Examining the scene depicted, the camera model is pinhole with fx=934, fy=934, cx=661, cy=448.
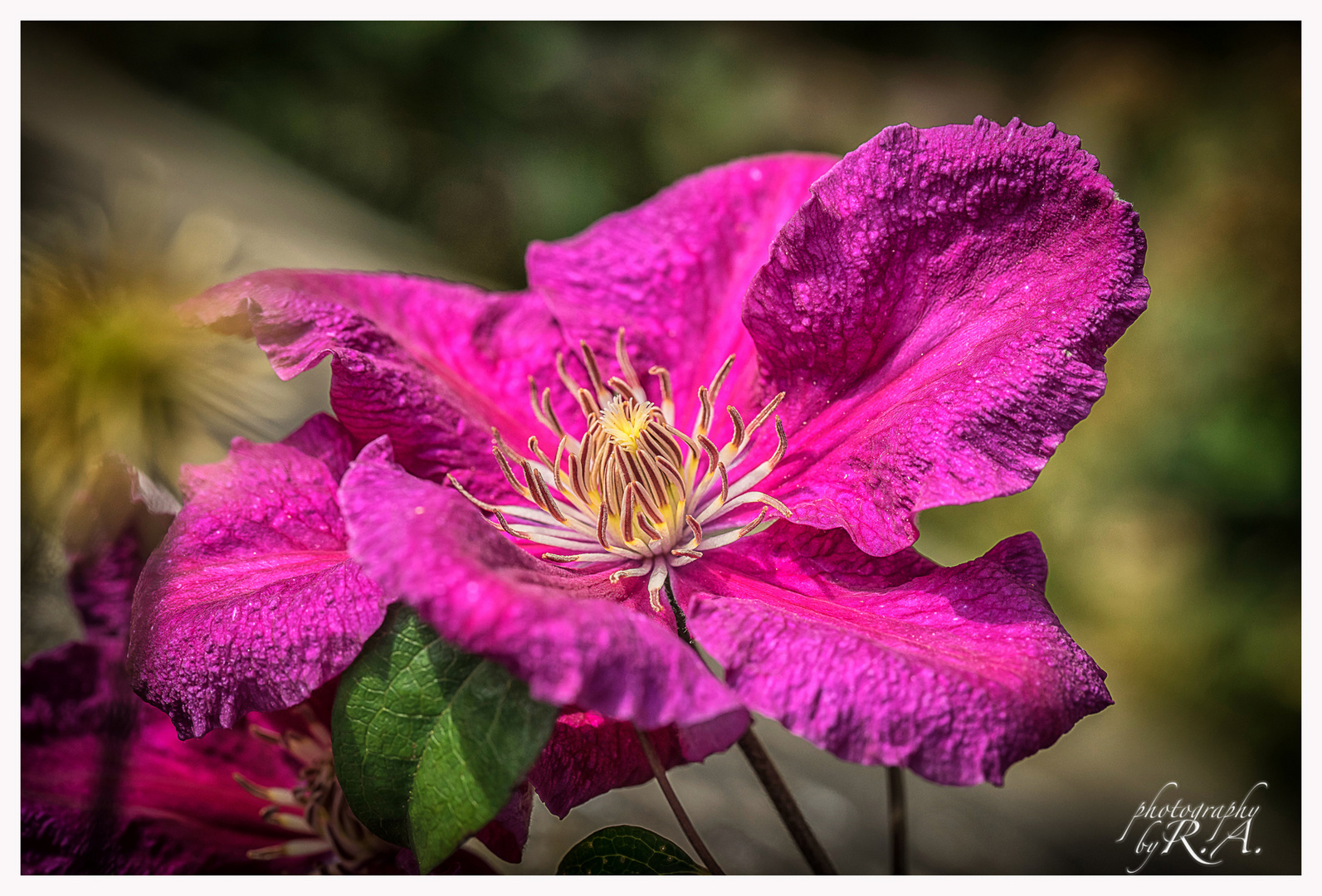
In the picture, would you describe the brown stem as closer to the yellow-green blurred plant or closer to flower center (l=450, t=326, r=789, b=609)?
flower center (l=450, t=326, r=789, b=609)

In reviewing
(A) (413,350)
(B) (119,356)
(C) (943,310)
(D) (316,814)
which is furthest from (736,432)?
(B) (119,356)

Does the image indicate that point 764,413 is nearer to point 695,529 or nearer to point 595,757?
point 695,529

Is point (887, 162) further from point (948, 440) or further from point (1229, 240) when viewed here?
point (1229, 240)

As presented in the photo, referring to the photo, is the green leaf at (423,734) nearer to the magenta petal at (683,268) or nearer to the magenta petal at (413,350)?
the magenta petal at (413,350)

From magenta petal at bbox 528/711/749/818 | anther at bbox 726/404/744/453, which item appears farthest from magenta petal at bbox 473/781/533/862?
anther at bbox 726/404/744/453

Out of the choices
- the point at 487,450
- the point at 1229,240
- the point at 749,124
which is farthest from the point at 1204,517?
the point at 487,450

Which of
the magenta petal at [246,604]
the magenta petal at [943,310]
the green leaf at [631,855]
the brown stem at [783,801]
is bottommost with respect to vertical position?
the green leaf at [631,855]

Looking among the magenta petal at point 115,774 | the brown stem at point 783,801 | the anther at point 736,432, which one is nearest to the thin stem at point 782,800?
the brown stem at point 783,801
